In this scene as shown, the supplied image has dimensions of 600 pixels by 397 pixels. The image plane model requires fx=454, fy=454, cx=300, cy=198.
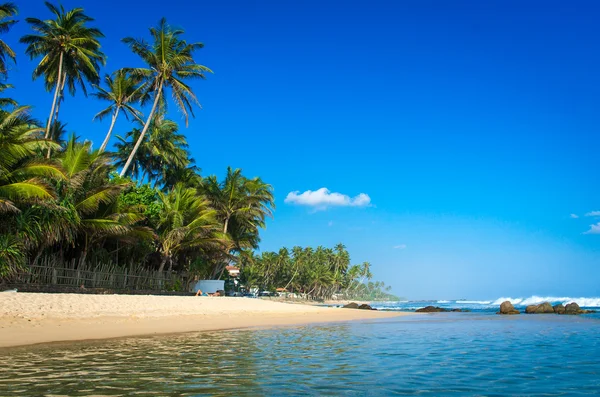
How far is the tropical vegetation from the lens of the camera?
1711 cm

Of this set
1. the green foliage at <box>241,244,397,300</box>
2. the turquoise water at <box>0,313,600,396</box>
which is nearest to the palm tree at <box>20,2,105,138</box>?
the turquoise water at <box>0,313,600,396</box>

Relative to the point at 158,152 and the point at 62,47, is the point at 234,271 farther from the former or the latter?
the point at 62,47

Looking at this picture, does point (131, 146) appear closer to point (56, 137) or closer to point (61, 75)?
point (56, 137)

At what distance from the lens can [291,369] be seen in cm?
740

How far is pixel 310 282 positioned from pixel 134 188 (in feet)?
269

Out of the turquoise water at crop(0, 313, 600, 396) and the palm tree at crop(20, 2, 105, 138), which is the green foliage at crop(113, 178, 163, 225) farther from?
the turquoise water at crop(0, 313, 600, 396)

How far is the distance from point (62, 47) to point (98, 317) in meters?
19.8

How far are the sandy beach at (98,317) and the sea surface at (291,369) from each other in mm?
1469

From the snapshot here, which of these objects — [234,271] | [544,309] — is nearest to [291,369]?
[544,309]

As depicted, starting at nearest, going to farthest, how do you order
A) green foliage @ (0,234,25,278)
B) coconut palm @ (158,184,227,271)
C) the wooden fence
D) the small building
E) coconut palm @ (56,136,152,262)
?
green foliage @ (0,234,25,278), the wooden fence, coconut palm @ (56,136,152,262), coconut palm @ (158,184,227,271), the small building

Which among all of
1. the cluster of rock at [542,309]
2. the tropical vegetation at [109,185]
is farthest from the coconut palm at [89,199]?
the cluster of rock at [542,309]

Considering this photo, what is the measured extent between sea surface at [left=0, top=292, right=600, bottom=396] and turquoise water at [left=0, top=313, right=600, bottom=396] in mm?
15

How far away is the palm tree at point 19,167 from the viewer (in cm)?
1547

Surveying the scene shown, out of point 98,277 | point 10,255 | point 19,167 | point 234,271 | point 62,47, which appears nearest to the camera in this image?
point 10,255
